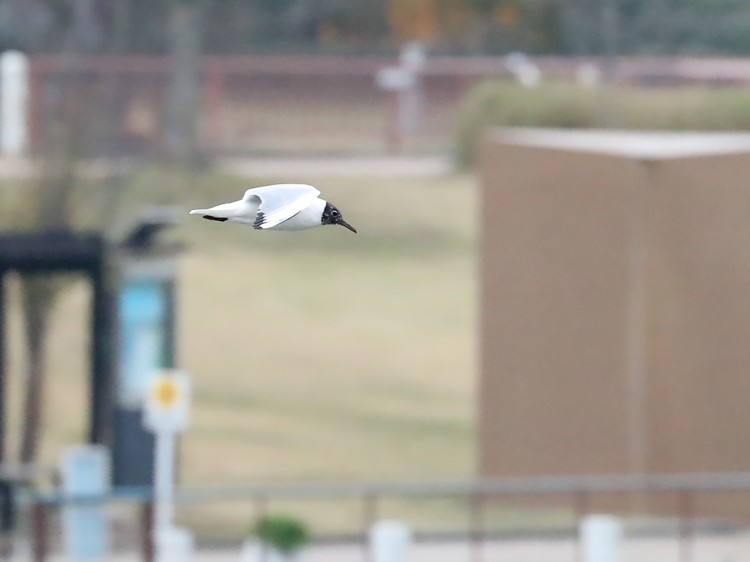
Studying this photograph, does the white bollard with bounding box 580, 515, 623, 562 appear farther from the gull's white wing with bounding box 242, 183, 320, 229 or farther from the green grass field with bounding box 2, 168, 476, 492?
the gull's white wing with bounding box 242, 183, 320, 229

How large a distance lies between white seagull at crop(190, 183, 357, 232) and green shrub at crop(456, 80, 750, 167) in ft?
92.6

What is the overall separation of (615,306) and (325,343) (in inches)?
375

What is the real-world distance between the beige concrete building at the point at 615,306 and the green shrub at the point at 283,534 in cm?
400

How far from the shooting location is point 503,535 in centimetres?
1473

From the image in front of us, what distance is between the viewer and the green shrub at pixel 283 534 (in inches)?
487

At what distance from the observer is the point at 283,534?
12.4 meters

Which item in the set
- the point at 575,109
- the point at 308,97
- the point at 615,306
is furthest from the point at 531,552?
the point at 308,97

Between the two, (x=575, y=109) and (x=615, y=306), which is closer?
(x=615, y=306)

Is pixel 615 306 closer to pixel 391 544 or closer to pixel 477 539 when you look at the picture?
pixel 477 539

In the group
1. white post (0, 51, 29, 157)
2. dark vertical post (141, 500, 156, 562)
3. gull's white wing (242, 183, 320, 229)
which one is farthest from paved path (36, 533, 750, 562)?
white post (0, 51, 29, 157)

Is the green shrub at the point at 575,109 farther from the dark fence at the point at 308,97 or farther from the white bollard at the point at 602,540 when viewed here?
the white bollard at the point at 602,540

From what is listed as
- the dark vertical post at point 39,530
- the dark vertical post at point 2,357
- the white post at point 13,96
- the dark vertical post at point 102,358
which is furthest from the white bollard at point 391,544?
the white post at point 13,96

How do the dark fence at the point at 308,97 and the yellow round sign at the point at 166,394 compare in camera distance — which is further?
the dark fence at the point at 308,97

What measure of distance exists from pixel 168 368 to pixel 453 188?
16293 millimetres
